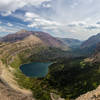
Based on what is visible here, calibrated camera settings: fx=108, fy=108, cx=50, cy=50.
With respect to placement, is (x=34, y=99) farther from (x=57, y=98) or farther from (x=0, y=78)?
(x=0, y=78)

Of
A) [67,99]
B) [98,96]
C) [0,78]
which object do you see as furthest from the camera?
[0,78]

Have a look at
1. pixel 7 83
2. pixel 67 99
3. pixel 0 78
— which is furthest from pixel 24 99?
pixel 0 78

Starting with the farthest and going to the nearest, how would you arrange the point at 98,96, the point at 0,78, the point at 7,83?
the point at 0,78, the point at 7,83, the point at 98,96

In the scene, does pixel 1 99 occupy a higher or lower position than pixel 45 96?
higher

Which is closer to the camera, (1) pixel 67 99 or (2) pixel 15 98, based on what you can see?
(2) pixel 15 98

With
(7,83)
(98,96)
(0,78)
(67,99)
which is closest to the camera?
(98,96)

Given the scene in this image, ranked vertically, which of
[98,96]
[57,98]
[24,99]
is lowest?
[57,98]

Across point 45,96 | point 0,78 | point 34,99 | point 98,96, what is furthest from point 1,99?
point 98,96

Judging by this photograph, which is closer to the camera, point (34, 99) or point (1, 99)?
point (1, 99)

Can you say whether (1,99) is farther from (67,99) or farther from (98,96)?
(98,96)
